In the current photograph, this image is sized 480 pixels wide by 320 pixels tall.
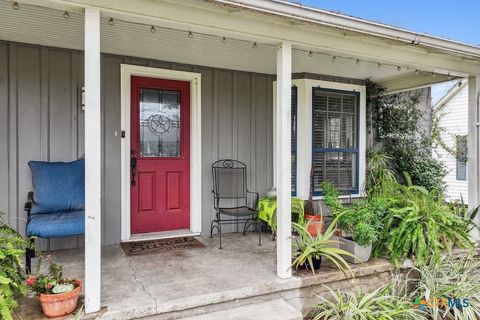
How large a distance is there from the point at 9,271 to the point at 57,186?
1288 millimetres

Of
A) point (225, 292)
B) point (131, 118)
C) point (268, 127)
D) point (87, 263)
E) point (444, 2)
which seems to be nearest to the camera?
point (87, 263)

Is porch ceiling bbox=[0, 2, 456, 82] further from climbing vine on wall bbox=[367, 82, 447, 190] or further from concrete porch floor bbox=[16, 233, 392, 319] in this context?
concrete porch floor bbox=[16, 233, 392, 319]

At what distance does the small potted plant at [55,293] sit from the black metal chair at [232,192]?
2.06 meters

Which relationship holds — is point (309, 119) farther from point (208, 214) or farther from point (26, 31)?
point (26, 31)

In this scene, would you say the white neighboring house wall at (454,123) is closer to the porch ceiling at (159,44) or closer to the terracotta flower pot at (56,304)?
the porch ceiling at (159,44)

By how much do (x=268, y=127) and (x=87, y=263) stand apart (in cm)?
302

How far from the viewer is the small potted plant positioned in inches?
85.3

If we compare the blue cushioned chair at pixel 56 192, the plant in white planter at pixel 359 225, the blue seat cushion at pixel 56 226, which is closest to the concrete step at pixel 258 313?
the plant in white planter at pixel 359 225

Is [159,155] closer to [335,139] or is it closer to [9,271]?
[9,271]

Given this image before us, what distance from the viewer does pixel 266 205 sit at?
4.30 metres

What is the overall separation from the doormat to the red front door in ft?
0.74

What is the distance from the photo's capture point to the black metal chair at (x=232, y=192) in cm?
433

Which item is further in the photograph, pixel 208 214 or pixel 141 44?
pixel 208 214

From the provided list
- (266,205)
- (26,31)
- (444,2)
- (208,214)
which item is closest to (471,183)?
(266,205)
